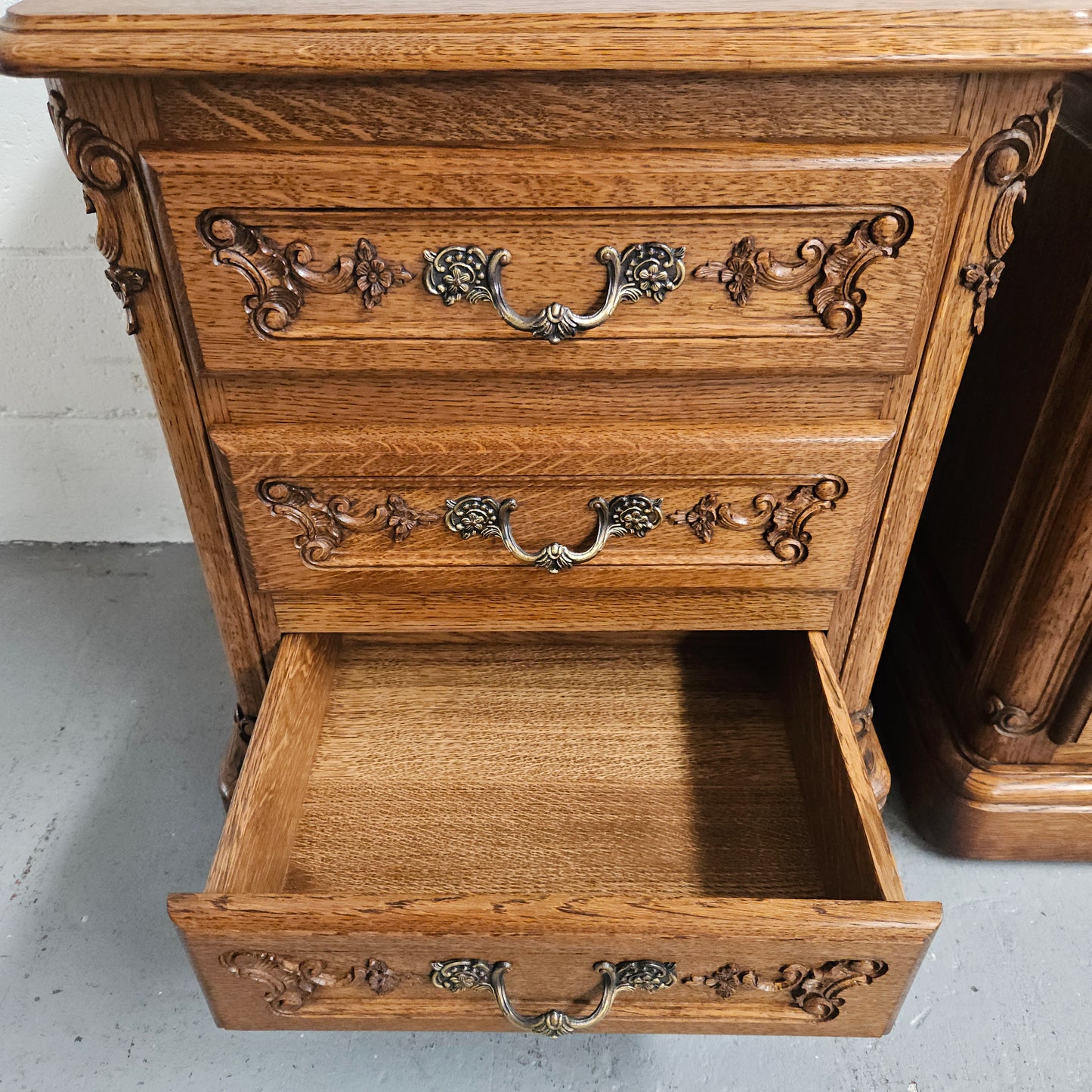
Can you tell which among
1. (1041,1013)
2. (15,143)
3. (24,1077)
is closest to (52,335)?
(15,143)

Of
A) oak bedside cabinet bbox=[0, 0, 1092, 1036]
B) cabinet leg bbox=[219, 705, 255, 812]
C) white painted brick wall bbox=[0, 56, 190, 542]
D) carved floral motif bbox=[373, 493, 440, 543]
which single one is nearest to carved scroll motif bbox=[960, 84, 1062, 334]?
oak bedside cabinet bbox=[0, 0, 1092, 1036]

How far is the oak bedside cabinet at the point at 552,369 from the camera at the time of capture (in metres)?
0.58

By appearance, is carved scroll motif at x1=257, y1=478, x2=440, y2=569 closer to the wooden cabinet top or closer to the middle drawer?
the middle drawer

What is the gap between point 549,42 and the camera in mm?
557

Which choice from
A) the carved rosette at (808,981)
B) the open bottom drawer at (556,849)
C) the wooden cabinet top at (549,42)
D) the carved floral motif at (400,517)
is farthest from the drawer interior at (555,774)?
the wooden cabinet top at (549,42)

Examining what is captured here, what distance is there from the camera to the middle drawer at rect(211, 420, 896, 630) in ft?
2.39

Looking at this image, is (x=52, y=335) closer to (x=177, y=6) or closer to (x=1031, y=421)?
(x=177, y=6)

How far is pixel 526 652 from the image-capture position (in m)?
1.04

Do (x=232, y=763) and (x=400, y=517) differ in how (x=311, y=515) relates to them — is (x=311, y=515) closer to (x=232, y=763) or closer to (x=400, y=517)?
(x=400, y=517)

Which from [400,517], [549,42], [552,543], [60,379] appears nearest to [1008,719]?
[552,543]

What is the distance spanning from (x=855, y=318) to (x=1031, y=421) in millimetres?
283

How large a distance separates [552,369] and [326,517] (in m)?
0.22

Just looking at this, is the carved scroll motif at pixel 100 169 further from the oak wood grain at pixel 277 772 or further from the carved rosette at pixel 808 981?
the carved rosette at pixel 808 981

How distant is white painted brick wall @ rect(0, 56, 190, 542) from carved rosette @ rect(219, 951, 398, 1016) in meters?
0.94
